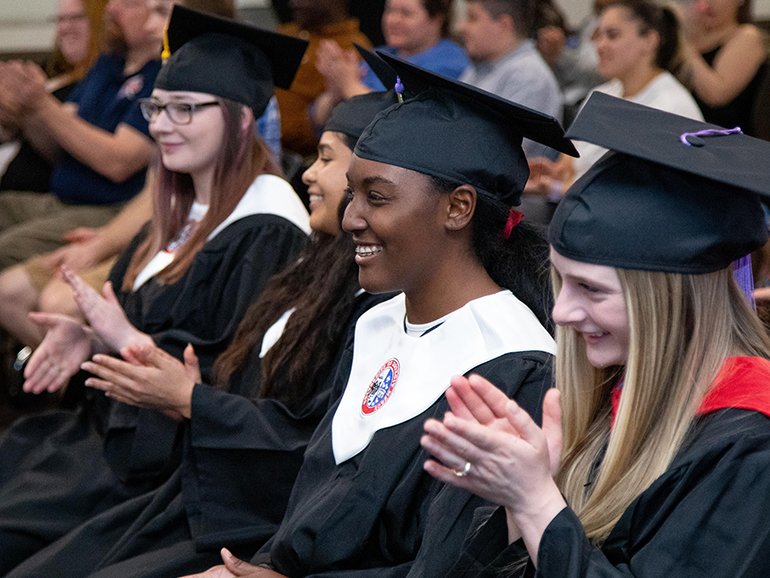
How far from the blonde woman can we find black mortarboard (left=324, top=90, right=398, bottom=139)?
105 cm

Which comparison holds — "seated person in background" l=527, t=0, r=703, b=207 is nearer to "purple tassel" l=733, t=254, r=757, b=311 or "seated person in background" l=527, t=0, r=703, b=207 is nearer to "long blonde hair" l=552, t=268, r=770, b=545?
"purple tassel" l=733, t=254, r=757, b=311

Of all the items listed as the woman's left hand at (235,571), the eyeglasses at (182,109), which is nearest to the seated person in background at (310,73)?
the eyeglasses at (182,109)

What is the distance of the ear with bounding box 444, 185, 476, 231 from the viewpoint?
1732mm

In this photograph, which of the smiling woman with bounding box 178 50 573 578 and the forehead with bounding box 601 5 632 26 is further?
→ the forehead with bounding box 601 5 632 26

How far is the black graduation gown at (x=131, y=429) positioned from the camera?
2.56m

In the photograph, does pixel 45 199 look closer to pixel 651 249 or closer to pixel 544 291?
pixel 544 291

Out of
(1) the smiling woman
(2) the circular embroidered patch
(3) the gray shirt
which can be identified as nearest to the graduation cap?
(1) the smiling woman

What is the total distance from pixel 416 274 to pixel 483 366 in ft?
0.77

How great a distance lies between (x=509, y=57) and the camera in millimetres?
4148

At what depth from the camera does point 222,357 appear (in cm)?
260

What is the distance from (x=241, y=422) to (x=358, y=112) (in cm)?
90

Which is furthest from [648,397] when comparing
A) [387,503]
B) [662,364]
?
[387,503]

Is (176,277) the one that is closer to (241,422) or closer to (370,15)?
(241,422)

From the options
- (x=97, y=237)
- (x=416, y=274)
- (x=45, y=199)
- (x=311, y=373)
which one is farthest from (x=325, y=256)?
(x=45, y=199)
